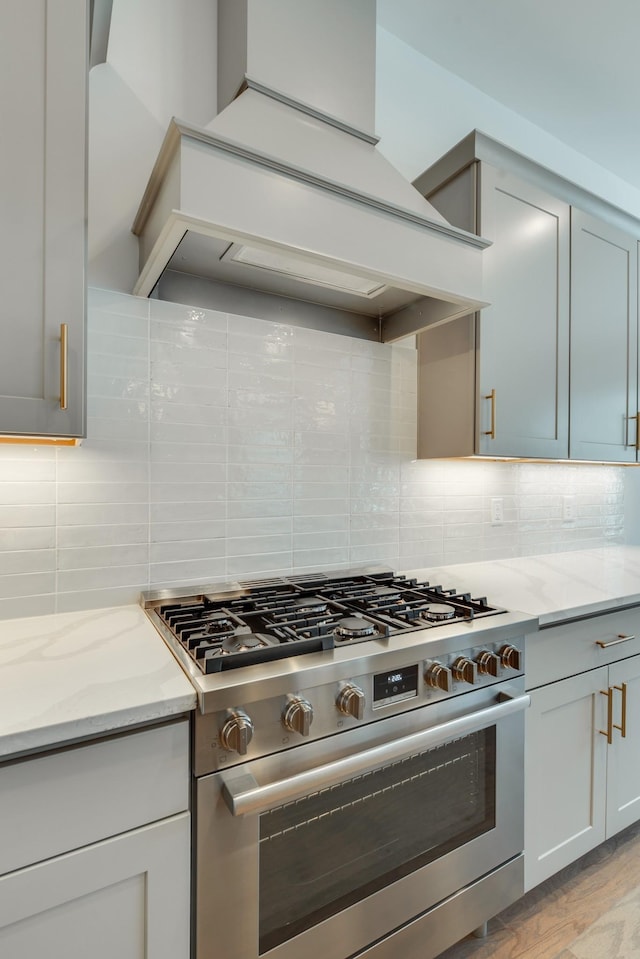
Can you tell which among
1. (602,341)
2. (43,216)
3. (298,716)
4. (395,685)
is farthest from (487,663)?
(602,341)

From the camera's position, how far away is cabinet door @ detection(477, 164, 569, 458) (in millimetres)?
1702

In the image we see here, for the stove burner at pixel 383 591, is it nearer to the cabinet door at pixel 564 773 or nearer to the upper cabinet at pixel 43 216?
the cabinet door at pixel 564 773

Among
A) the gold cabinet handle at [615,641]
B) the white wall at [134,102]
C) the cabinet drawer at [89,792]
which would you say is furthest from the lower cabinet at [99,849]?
the gold cabinet handle at [615,641]

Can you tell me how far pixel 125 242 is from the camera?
4.60ft

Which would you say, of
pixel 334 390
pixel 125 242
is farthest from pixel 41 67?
pixel 334 390

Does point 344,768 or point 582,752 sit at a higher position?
point 344,768

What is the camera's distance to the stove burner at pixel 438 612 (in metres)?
1.29

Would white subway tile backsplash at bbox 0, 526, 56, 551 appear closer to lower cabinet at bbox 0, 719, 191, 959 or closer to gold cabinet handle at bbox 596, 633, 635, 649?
lower cabinet at bbox 0, 719, 191, 959

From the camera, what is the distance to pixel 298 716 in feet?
3.07

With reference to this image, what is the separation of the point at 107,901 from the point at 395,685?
2.10ft

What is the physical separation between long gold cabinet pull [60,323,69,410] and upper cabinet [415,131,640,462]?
1.26m

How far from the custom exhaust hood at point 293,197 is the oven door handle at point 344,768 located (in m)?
1.10

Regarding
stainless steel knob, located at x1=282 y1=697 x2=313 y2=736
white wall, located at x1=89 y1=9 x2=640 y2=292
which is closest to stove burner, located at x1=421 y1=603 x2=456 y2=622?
stainless steel knob, located at x1=282 y1=697 x2=313 y2=736

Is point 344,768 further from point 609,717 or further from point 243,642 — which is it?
point 609,717
